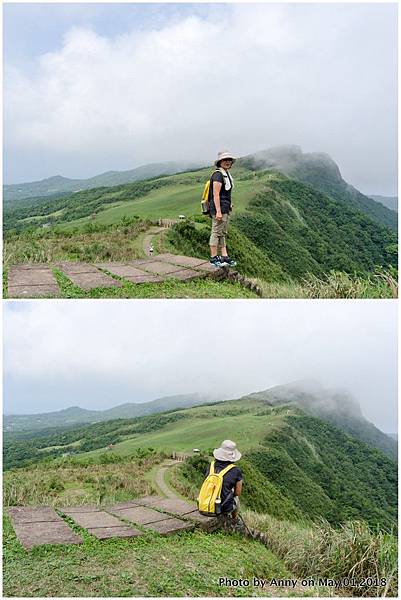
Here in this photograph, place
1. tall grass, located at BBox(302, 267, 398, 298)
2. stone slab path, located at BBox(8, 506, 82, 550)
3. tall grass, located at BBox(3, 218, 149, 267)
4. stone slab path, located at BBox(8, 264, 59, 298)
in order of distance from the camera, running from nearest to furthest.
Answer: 1. stone slab path, located at BBox(8, 506, 82, 550)
2. stone slab path, located at BBox(8, 264, 59, 298)
3. tall grass, located at BBox(302, 267, 398, 298)
4. tall grass, located at BBox(3, 218, 149, 267)

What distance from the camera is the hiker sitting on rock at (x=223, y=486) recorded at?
562cm

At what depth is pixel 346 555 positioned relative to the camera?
218 inches

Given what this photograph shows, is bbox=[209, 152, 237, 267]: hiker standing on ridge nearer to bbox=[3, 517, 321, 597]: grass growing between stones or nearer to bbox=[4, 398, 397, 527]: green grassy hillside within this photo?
bbox=[3, 517, 321, 597]: grass growing between stones

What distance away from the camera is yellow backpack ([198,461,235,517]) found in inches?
221

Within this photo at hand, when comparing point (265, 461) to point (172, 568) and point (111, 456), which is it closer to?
point (111, 456)

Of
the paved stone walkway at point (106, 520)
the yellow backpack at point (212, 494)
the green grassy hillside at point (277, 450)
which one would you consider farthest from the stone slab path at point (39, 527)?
the green grassy hillside at point (277, 450)

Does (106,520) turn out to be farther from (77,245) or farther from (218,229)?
(77,245)

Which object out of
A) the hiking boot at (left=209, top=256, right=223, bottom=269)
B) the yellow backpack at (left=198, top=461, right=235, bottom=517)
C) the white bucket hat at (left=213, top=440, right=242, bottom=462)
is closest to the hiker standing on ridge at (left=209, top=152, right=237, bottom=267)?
the hiking boot at (left=209, top=256, right=223, bottom=269)

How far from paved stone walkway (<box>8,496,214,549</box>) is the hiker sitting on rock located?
7.2 inches

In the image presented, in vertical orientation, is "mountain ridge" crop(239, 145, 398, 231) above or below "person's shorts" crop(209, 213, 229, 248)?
above

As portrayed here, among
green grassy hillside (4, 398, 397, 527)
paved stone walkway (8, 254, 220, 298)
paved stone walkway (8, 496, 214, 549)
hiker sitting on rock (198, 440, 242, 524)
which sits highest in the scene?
paved stone walkway (8, 254, 220, 298)

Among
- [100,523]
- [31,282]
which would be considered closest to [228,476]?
[100,523]

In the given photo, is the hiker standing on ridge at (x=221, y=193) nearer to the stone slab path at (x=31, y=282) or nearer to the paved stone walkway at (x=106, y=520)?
the stone slab path at (x=31, y=282)

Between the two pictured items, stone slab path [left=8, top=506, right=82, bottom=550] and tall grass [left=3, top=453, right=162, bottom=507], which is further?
tall grass [left=3, top=453, right=162, bottom=507]
